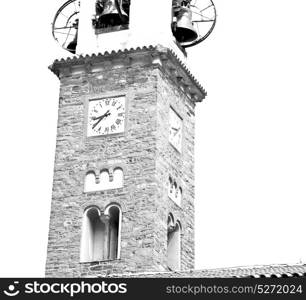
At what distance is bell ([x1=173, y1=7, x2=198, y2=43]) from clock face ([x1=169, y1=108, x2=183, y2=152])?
275 cm

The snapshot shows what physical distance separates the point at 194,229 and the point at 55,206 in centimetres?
445

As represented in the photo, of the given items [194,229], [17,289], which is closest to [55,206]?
[194,229]

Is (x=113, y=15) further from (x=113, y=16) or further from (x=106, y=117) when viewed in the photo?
(x=106, y=117)

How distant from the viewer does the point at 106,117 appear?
41125mm

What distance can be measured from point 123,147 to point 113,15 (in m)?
4.56

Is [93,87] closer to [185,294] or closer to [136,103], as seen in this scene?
[136,103]

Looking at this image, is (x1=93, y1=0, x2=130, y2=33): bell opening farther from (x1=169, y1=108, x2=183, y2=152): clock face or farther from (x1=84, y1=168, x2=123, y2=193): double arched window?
(x1=84, y1=168, x2=123, y2=193): double arched window

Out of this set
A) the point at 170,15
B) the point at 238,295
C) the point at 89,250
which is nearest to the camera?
the point at 238,295

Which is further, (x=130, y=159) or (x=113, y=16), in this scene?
(x=113, y=16)

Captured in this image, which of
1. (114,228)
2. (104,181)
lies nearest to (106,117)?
(104,181)

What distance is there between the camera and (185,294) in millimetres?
26344

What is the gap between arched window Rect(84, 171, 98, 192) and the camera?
40.3m

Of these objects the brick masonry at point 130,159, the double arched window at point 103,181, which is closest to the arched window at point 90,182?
the double arched window at point 103,181

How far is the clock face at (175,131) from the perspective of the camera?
4166cm
